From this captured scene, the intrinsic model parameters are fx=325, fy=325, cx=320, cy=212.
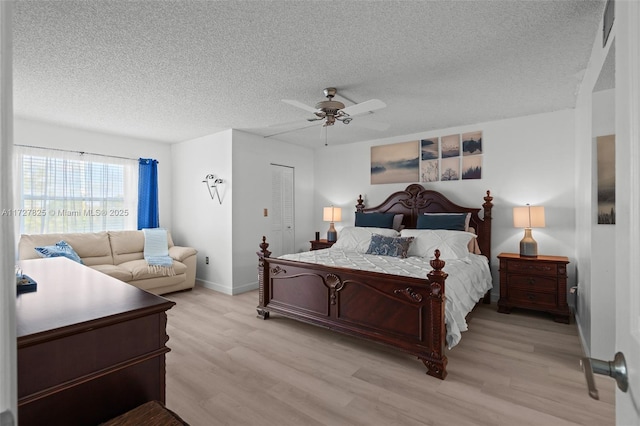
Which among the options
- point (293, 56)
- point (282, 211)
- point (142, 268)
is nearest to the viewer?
point (293, 56)

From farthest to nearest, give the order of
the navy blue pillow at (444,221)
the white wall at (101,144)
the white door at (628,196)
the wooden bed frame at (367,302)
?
the white wall at (101,144) → the navy blue pillow at (444,221) → the wooden bed frame at (367,302) → the white door at (628,196)

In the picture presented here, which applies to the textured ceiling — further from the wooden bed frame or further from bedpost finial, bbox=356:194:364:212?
bedpost finial, bbox=356:194:364:212

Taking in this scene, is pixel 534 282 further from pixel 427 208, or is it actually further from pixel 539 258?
pixel 427 208

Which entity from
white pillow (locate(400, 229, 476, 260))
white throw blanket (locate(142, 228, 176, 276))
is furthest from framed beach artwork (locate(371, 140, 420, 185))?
white throw blanket (locate(142, 228, 176, 276))

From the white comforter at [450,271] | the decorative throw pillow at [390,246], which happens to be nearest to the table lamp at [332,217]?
the white comforter at [450,271]

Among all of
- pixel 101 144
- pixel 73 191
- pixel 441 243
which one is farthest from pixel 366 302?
pixel 101 144

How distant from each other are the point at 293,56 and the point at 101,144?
3.99m

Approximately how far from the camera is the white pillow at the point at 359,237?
14.6ft

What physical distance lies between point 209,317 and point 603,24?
425 cm

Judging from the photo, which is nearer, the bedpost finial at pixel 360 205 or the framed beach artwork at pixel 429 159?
the framed beach artwork at pixel 429 159

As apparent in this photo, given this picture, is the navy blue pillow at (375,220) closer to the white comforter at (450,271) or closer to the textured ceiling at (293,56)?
the white comforter at (450,271)

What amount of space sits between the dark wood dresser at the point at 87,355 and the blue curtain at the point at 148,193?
13.8 ft

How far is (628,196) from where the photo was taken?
594 mm

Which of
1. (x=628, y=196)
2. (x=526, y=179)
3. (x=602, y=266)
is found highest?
(x=526, y=179)
